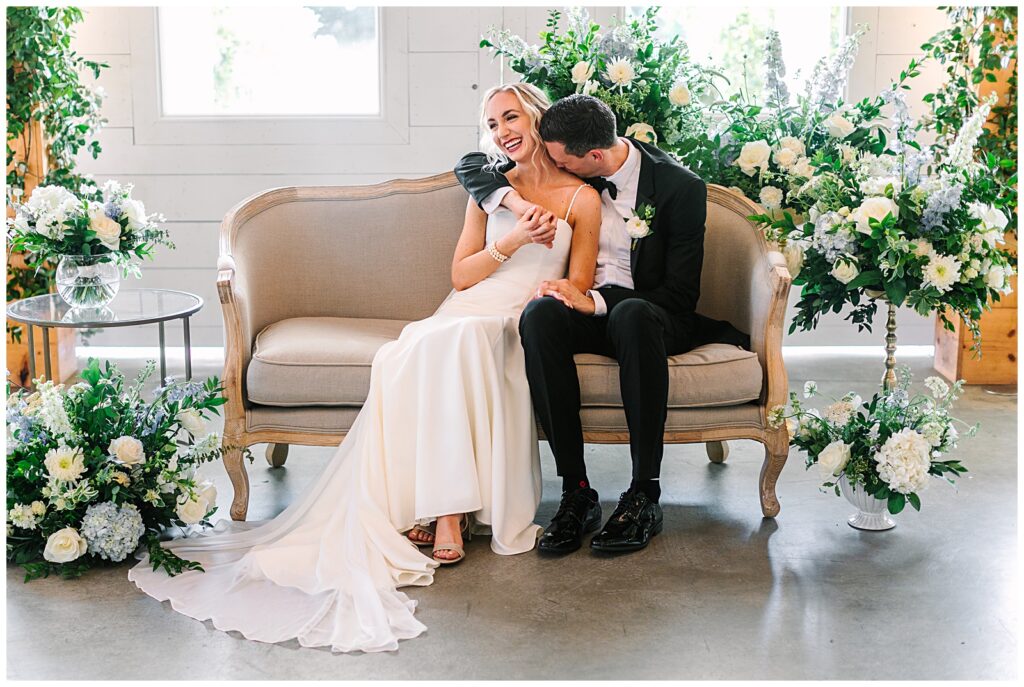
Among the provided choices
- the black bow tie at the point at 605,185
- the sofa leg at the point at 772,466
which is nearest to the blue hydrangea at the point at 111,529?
the black bow tie at the point at 605,185

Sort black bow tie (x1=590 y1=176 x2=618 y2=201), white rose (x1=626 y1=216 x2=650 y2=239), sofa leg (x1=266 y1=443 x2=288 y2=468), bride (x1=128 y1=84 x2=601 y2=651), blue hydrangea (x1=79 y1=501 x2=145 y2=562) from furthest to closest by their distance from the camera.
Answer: sofa leg (x1=266 y1=443 x2=288 y2=468), black bow tie (x1=590 y1=176 x2=618 y2=201), white rose (x1=626 y1=216 x2=650 y2=239), blue hydrangea (x1=79 y1=501 x2=145 y2=562), bride (x1=128 y1=84 x2=601 y2=651)

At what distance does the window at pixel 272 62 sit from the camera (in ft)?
16.2

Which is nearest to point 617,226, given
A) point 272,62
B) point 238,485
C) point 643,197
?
point 643,197

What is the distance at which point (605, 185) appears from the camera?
129 inches

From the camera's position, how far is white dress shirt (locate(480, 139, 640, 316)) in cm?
323

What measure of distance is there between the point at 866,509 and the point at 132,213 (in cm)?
235

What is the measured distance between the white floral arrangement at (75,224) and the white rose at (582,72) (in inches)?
55.9

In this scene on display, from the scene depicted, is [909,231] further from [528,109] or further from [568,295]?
[528,109]

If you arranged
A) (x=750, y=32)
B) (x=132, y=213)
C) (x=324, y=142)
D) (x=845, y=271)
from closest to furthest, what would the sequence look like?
(x=845, y=271) < (x=132, y=213) < (x=324, y=142) < (x=750, y=32)

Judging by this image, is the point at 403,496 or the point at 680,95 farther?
the point at 680,95

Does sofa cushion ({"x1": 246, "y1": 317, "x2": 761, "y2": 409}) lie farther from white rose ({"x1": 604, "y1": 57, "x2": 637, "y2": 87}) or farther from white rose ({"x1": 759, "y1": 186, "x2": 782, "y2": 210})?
white rose ({"x1": 604, "y1": 57, "x2": 637, "y2": 87})

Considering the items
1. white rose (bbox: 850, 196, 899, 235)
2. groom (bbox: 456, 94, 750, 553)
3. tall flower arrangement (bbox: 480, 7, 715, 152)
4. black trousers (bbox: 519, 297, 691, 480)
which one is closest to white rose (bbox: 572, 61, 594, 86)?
tall flower arrangement (bbox: 480, 7, 715, 152)

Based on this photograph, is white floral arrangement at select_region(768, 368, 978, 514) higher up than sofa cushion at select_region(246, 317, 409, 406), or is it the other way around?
sofa cushion at select_region(246, 317, 409, 406)

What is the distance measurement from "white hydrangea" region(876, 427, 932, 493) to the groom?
1.71ft
